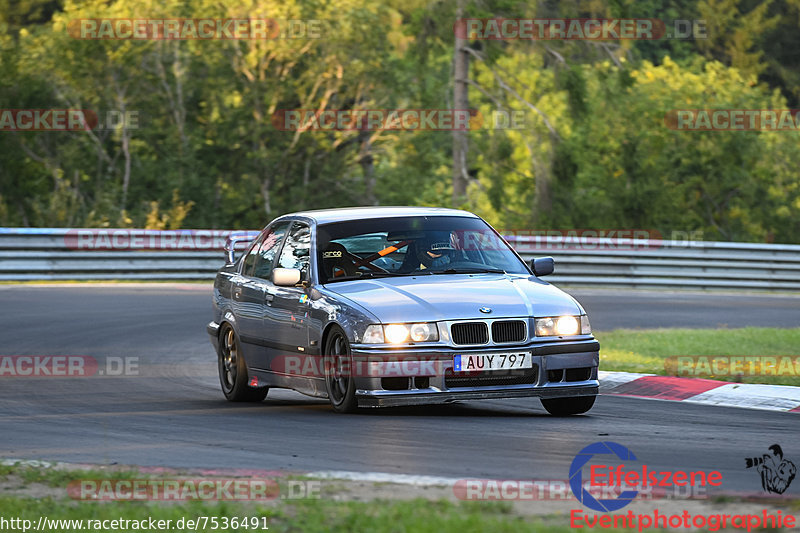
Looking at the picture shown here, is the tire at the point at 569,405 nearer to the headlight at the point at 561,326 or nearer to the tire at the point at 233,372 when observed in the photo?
the headlight at the point at 561,326

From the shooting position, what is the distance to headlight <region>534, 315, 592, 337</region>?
32.0ft

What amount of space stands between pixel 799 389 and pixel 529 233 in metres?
19.6

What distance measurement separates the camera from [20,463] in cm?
769

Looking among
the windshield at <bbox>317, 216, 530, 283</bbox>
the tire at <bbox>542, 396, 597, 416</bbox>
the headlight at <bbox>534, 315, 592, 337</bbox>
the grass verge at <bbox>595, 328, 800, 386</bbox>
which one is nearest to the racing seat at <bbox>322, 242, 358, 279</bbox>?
the windshield at <bbox>317, 216, 530, 283</bbox>

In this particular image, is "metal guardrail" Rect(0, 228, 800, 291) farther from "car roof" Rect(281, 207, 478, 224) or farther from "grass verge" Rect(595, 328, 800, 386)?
"car roof" Rect(281, 207, 478, 224)

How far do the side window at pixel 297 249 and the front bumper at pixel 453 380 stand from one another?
1.54 m

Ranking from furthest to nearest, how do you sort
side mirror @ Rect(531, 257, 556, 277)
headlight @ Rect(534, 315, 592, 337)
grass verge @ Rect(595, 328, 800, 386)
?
grass verge @ Rect(595, 328, 800, 386)
side mirror @ Rect(531, 257, 556, 277)
headlight @ Rect(534, 315, 592, 337)

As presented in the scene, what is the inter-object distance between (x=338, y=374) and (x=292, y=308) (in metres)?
0.97

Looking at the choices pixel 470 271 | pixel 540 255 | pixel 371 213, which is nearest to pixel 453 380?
pixel 470 271

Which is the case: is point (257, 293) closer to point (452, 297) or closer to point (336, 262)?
point (336, 262)

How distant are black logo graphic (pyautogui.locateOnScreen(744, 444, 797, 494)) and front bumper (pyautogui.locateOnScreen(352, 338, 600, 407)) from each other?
2061 mm

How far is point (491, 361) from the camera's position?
9.59 metres

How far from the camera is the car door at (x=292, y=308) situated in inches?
418

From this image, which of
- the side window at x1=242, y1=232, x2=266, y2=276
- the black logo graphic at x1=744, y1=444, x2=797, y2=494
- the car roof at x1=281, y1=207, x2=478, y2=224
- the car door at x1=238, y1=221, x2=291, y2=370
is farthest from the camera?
the side window at x1=242, y1=232, x2=266, y2=276
